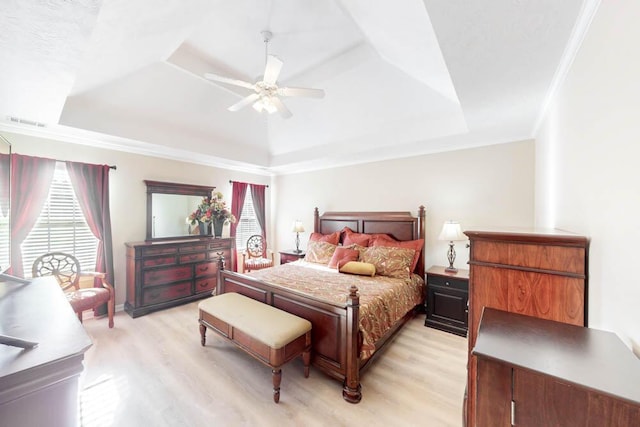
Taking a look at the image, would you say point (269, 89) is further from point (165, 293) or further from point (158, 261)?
point (165, 293)

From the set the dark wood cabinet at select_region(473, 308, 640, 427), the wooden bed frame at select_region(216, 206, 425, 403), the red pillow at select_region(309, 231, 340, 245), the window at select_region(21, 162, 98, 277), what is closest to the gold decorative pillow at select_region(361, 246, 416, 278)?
the wooden bed frame at select_region(216, 206, 425, 403)

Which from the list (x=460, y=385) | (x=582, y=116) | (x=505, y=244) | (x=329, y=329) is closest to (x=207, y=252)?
(x=329, y=329)

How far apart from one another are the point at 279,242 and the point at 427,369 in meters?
4.18

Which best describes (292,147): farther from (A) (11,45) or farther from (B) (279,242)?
(A) (11,45)

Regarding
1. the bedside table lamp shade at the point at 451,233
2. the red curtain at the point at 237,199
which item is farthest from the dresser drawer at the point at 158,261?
the bedside table lamp shade at the point at 451,233

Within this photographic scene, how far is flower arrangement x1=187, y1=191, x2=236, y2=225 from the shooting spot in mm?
4426

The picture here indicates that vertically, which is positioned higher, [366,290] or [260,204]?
[260,204]

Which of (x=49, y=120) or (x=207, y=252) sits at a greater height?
(x=49, y=120)

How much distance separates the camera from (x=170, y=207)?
4281 mm

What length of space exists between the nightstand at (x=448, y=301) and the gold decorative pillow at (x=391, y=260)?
0.33 m

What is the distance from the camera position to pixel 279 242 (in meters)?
5.98

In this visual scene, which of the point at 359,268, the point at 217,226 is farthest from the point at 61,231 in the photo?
the point at 359,268

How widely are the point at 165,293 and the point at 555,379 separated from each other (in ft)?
14.5

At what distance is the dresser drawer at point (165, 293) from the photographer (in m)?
3.60
